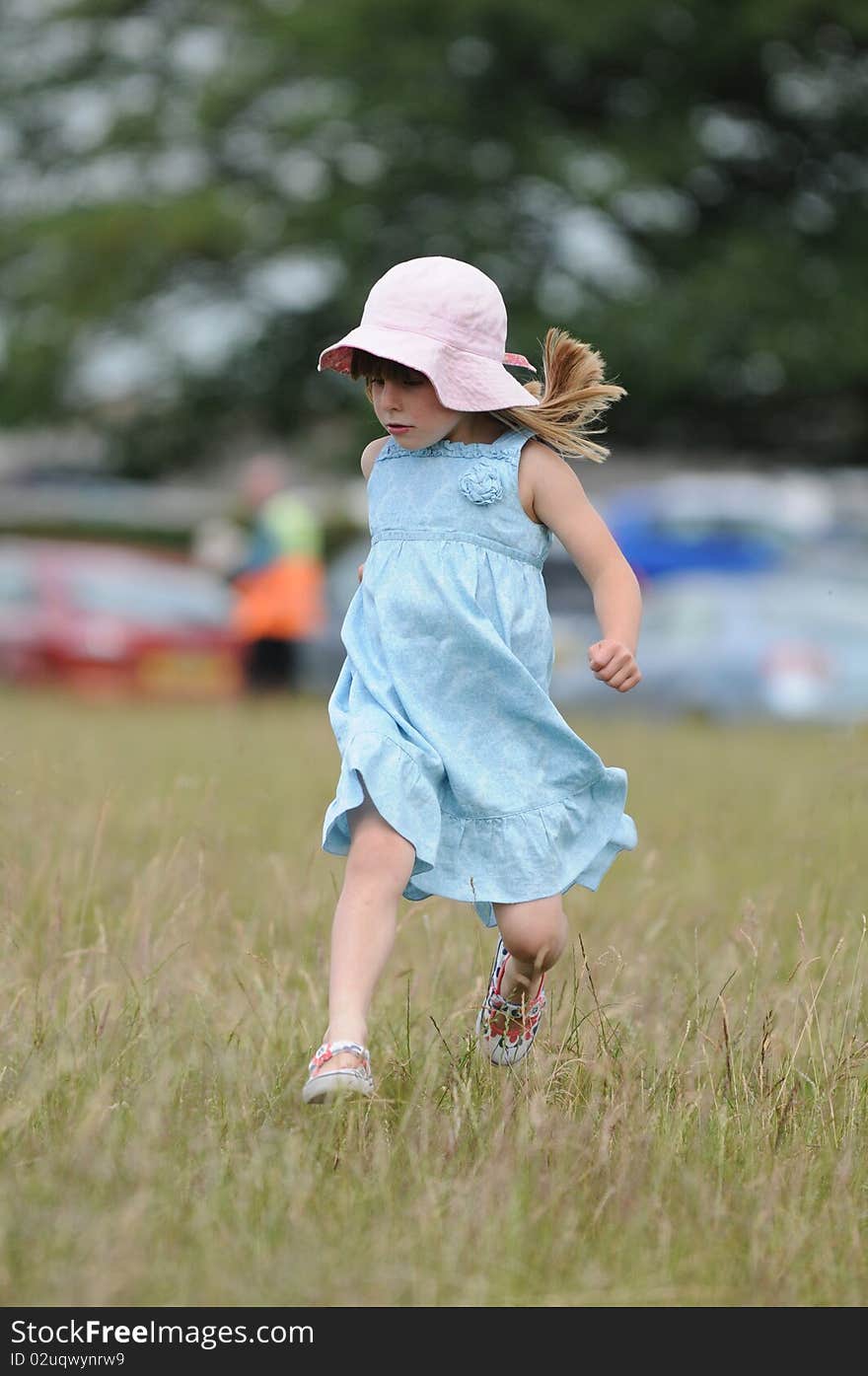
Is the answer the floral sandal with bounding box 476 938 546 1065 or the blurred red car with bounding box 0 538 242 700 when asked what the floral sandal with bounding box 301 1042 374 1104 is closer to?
the floral sandal with bounding box 476 938 546 1065

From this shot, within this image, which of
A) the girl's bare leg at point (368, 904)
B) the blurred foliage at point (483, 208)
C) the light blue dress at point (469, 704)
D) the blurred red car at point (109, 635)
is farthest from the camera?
the blurred foliage at point (483, 208)

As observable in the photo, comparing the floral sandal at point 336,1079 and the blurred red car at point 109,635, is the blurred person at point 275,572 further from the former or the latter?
the floral sandal at point 336,1079

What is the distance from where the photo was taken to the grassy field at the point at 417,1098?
→ 2795mm

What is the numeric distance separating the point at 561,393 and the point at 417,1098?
4.40 feet

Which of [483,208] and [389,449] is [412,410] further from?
[483,208]

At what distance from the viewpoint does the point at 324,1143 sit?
3207 millimetres

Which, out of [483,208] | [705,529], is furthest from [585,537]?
[483,208]

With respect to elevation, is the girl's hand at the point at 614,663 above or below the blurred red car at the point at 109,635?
below

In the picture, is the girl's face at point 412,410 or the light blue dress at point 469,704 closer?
the light blue dress at point 469,704

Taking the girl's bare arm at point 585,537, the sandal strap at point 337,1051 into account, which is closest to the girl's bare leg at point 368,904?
the sandal strap at point 337,1051

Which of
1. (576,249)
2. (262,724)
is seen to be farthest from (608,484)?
(262,724)

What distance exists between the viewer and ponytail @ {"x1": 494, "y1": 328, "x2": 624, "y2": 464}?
12.7 feet
